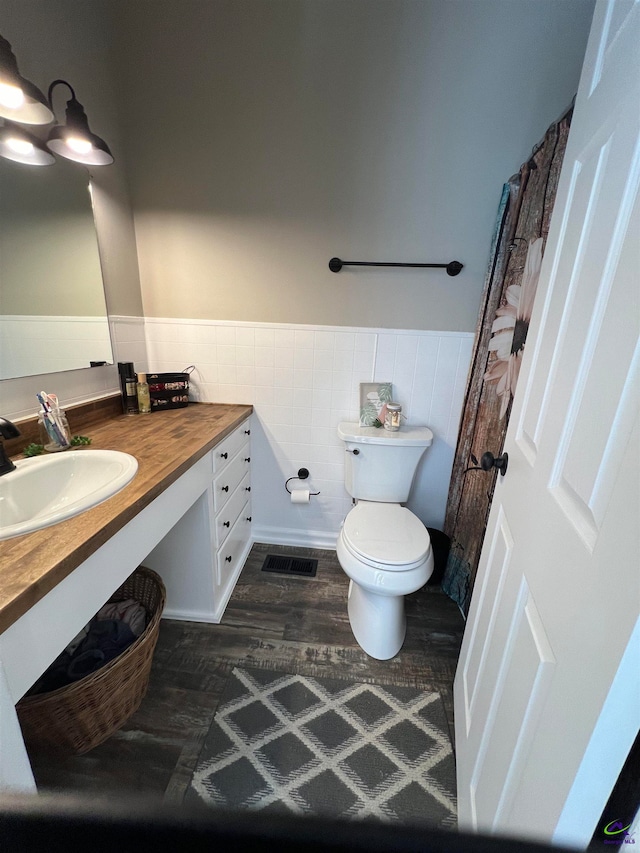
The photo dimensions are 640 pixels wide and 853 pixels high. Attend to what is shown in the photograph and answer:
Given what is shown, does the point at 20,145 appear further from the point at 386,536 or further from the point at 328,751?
the point at 328,751

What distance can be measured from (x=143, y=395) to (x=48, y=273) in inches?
22.3

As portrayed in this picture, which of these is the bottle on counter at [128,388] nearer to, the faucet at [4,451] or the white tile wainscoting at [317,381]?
the white tile wainscoting at [317,381]

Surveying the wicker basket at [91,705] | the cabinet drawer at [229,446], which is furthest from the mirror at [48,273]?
the wicker basket at [91,705]

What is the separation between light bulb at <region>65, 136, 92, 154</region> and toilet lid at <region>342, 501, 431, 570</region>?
5.50 feet

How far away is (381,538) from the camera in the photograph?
50.6 inches

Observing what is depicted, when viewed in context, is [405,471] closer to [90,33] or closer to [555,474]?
[555,474]

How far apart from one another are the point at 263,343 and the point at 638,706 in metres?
1.66

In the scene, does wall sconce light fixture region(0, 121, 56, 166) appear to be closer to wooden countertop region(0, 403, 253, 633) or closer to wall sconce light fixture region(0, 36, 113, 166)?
wall sconce light fixture region(0, 36, 113, 166)

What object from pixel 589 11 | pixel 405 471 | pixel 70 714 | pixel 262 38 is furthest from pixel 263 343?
pixel 589 11

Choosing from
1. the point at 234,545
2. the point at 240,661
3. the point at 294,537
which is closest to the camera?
the point at 240,661

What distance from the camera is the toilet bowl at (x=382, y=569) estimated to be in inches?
46.2

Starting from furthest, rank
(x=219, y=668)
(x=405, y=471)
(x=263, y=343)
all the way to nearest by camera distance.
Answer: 1. (x=263, y=343)
2. (x=405, y=471)
3. (x=219, y=668)

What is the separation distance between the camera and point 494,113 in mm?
1353

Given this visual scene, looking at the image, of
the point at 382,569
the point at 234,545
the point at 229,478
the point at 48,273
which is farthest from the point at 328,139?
the point at 234,545
